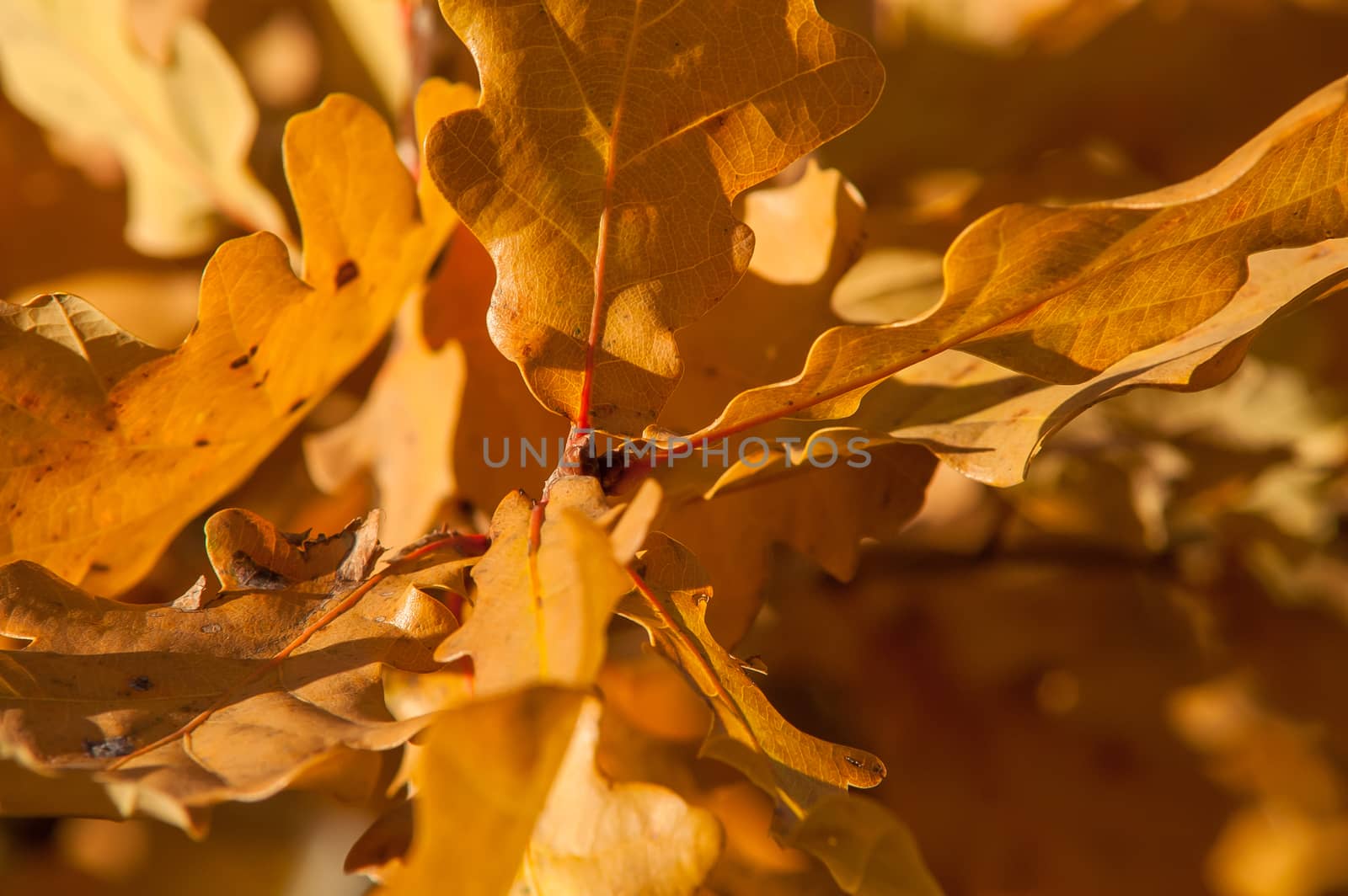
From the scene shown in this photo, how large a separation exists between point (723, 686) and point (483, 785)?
0.21 m

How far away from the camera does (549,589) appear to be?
0.51 m

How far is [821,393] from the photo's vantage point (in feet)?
1.99

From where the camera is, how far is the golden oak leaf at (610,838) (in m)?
0.51

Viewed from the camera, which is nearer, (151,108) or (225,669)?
(225,669)

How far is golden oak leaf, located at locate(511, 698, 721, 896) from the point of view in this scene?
507mm

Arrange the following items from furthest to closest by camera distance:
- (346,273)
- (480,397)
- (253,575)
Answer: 1. (480,397)
2. (346,273)
3. (253,575)

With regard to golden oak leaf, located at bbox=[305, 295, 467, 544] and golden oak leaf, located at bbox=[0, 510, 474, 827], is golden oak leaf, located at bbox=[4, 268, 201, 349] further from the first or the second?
golden oak leaf, located at bbox=[0, 510, 474, 827]

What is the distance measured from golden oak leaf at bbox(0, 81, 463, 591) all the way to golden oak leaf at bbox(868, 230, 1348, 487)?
0.35 m

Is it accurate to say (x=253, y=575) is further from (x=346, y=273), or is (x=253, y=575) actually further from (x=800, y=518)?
(x=800, y=518)

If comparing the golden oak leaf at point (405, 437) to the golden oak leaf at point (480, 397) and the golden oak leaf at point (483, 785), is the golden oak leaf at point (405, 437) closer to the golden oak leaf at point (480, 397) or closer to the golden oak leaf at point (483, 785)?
the golden oak leaf at point (480, 397)

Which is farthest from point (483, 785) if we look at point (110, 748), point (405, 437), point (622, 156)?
point (405, 437)

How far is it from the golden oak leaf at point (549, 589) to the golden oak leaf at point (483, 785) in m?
0.05

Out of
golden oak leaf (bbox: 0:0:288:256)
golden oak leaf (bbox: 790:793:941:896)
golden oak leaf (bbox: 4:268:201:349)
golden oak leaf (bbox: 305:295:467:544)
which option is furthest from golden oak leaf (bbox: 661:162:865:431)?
golden oak leaf (bbox: 4:268:201:349)

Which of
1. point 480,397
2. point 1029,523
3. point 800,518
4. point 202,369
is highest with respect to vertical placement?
point 202,369
